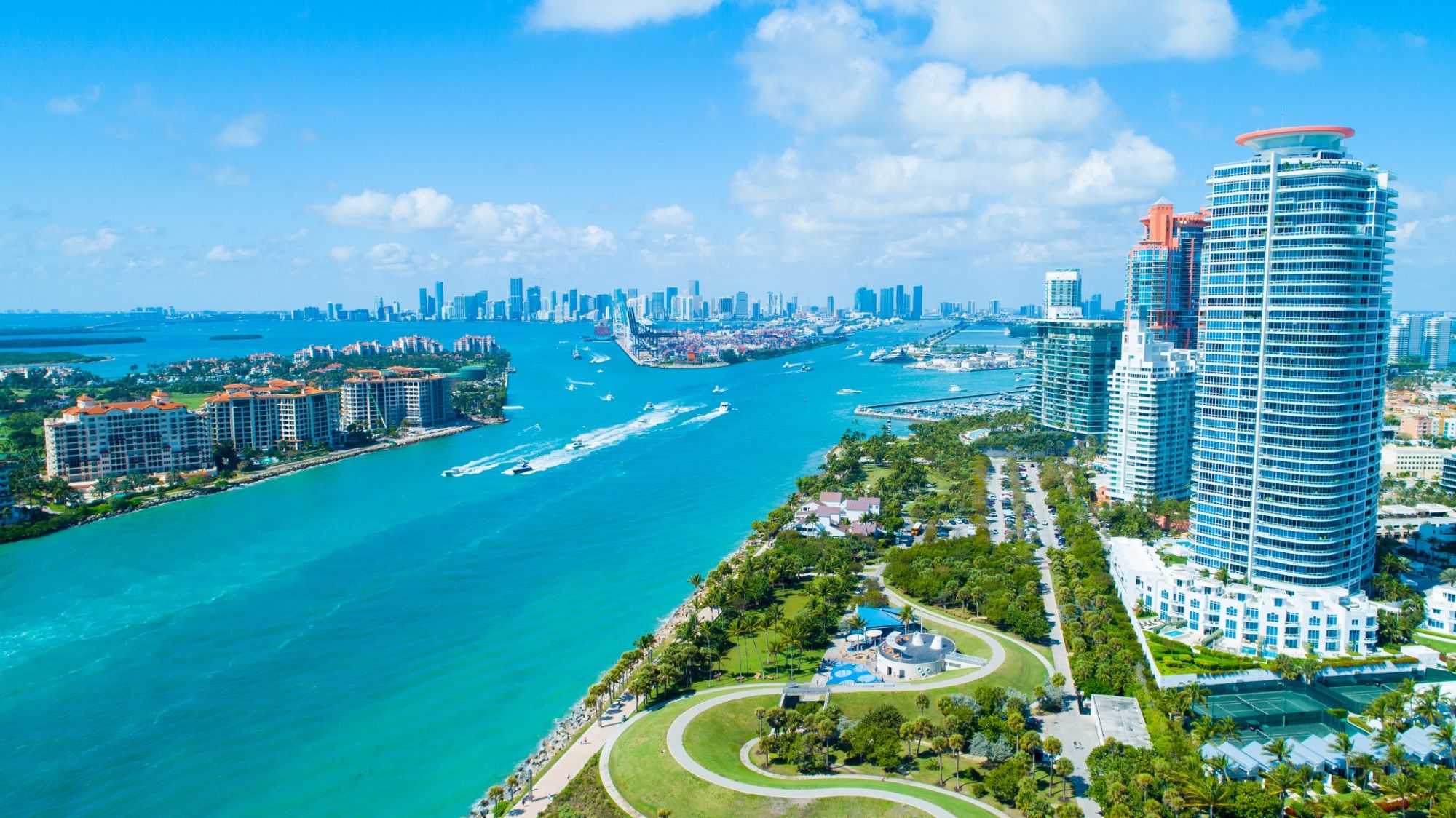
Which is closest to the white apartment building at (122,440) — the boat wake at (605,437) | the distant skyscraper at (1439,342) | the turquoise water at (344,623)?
the turquoise water at (344,623)

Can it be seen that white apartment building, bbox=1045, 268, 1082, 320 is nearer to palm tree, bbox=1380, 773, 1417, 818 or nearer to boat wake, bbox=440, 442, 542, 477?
boat wake, bbox=440, 442, 542, 477

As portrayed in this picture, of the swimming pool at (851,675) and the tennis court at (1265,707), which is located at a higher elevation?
the tennis court at (1265,707)

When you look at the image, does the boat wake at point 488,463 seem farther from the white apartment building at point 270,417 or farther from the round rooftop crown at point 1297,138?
the round rooftop crown at point 1297,138

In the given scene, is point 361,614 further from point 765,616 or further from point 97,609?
point 765,616

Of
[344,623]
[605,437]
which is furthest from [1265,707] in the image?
[605,437]

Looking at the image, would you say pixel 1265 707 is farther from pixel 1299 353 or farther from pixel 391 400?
pixel 391 400

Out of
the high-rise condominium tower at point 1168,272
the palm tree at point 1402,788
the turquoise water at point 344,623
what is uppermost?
the high-rise condominium tower at point 1168,272

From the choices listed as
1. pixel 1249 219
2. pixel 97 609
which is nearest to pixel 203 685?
pixel 97 609
